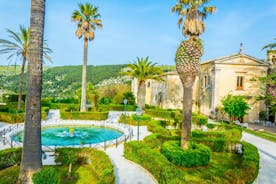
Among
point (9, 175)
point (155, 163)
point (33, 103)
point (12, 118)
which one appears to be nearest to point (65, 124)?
point (12, 118)

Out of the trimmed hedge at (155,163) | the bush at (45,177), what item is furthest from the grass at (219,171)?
the bush at (45,177)

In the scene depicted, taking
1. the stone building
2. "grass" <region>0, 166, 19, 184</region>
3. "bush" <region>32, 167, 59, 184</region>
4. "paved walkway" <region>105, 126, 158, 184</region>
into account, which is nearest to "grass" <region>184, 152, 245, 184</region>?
"paved walkway" <region>105, 126, 158, 184</region>

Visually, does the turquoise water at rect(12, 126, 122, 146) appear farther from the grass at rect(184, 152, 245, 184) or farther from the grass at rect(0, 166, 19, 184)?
the grass at rect(184, 152, 245, 184)

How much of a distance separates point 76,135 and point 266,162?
15520 millimetres

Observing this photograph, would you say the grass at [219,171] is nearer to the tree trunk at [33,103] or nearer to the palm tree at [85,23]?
the tree trunk at [33,103]

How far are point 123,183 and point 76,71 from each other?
10803cm

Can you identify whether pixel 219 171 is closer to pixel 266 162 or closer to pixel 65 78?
pixel 266 162

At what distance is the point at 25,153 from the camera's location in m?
6.76

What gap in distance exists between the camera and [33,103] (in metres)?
6.80

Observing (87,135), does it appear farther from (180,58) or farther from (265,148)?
(265,148)

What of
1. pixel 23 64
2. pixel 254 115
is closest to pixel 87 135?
pixel 23 64

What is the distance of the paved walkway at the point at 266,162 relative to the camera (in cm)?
889

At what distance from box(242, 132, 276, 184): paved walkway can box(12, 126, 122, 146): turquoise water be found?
11784mm

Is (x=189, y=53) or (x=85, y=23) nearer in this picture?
(x=189, y=53)
